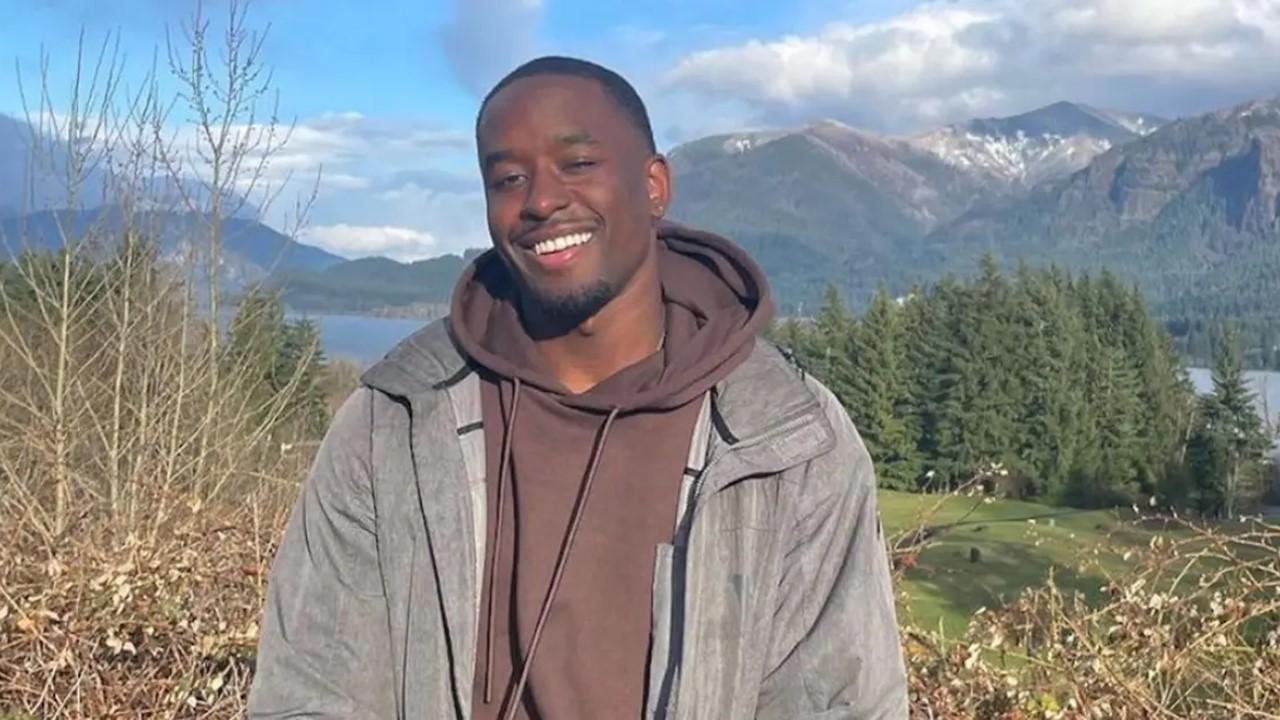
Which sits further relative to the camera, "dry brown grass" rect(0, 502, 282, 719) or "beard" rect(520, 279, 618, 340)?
"dry brown grass" rect(0, 502, 282, 719)

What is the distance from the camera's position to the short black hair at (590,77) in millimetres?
2100

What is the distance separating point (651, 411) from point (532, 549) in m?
0.28

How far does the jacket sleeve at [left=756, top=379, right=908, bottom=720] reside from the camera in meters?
1.96

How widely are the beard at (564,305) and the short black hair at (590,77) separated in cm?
25

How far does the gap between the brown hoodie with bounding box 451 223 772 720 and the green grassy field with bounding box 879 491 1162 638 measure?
1050 millimetres

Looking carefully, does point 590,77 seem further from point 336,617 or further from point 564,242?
point 336,617

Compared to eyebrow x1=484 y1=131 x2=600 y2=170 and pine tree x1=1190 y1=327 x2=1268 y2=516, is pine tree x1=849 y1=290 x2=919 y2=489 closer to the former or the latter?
pine tree x1=1190 y1=327 x2=1268 y2=516

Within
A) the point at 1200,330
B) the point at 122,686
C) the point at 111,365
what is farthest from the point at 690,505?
the point at 1200,330

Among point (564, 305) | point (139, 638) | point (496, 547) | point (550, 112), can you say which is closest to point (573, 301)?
point (564, 305)

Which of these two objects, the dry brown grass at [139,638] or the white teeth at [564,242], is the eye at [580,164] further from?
the dry brown grass at [139,638]

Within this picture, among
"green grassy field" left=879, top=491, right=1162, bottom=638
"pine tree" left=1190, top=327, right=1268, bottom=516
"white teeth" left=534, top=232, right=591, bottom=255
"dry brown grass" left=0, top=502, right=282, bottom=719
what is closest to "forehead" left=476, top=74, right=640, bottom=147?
"white teeth" left=534, top=232, right=591, bottom=255

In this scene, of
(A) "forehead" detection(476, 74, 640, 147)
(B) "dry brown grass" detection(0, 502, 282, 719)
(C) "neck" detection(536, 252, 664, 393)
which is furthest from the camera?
(B) "dry brown grass" detection(0, 502, 282, 719)

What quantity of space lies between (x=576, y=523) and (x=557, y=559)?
63mm

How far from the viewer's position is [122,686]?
4.36 m
